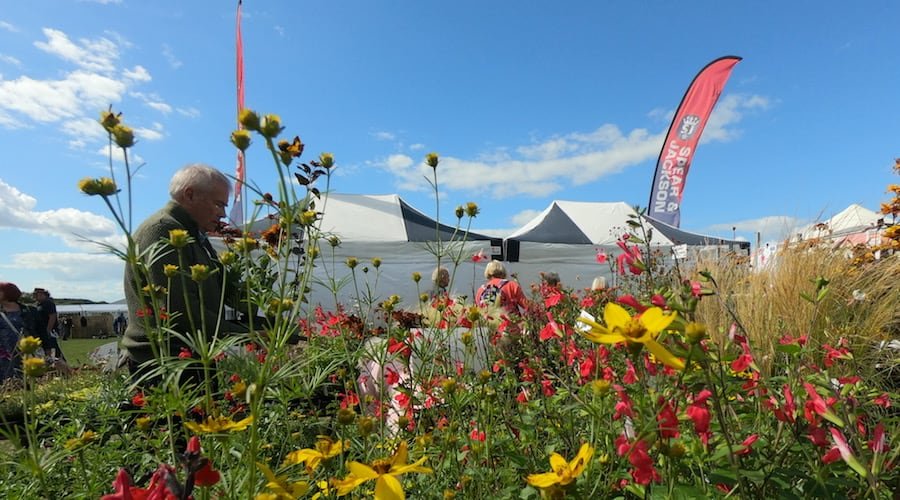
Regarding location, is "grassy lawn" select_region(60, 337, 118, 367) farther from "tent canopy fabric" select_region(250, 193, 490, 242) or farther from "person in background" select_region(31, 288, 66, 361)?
"tent canopy fabric" select_region(250, 193, 490, 242)

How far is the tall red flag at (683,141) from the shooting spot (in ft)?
36.6

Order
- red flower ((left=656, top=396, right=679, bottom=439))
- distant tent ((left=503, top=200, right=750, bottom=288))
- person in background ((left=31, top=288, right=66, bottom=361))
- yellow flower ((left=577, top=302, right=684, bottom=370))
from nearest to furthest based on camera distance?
yellow flower ((left=577, top=302, right=684, bottom=370)) → red flower ((left=656, top=396, right=679, bottom=439)) → person in background ((left=31, top=288, right=66, bottom=361)) → distant tent ((left=503, top=200, right=750, bottom=288))

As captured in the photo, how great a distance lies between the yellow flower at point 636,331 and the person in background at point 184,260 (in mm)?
1034

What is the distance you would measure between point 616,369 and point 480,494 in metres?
0.58

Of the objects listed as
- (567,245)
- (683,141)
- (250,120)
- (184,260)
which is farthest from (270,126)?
(683,141)

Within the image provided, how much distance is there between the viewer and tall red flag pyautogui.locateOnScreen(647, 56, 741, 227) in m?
11.1

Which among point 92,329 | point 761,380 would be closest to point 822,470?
point 761,380

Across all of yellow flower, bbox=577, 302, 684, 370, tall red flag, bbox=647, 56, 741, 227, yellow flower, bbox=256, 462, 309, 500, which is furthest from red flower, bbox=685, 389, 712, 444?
tall red flag, bbox=647, 56, 741, 227

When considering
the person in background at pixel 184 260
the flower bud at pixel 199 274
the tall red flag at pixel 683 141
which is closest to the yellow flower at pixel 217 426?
the flower bud at pixel 199 274

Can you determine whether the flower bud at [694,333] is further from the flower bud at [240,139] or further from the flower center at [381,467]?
the flower bud at [240,139]

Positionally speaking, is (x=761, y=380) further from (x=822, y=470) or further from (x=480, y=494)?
(x=480, y=494)

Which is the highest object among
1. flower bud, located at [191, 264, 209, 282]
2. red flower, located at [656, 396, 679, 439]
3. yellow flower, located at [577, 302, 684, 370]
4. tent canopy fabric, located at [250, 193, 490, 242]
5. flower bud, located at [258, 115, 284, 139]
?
tent canopy fabric, located at [250, 193, 490, 242]

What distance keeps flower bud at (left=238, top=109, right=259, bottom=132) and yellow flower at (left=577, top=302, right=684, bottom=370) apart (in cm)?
49

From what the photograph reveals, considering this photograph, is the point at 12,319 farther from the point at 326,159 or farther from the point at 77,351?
the point at 77,351
